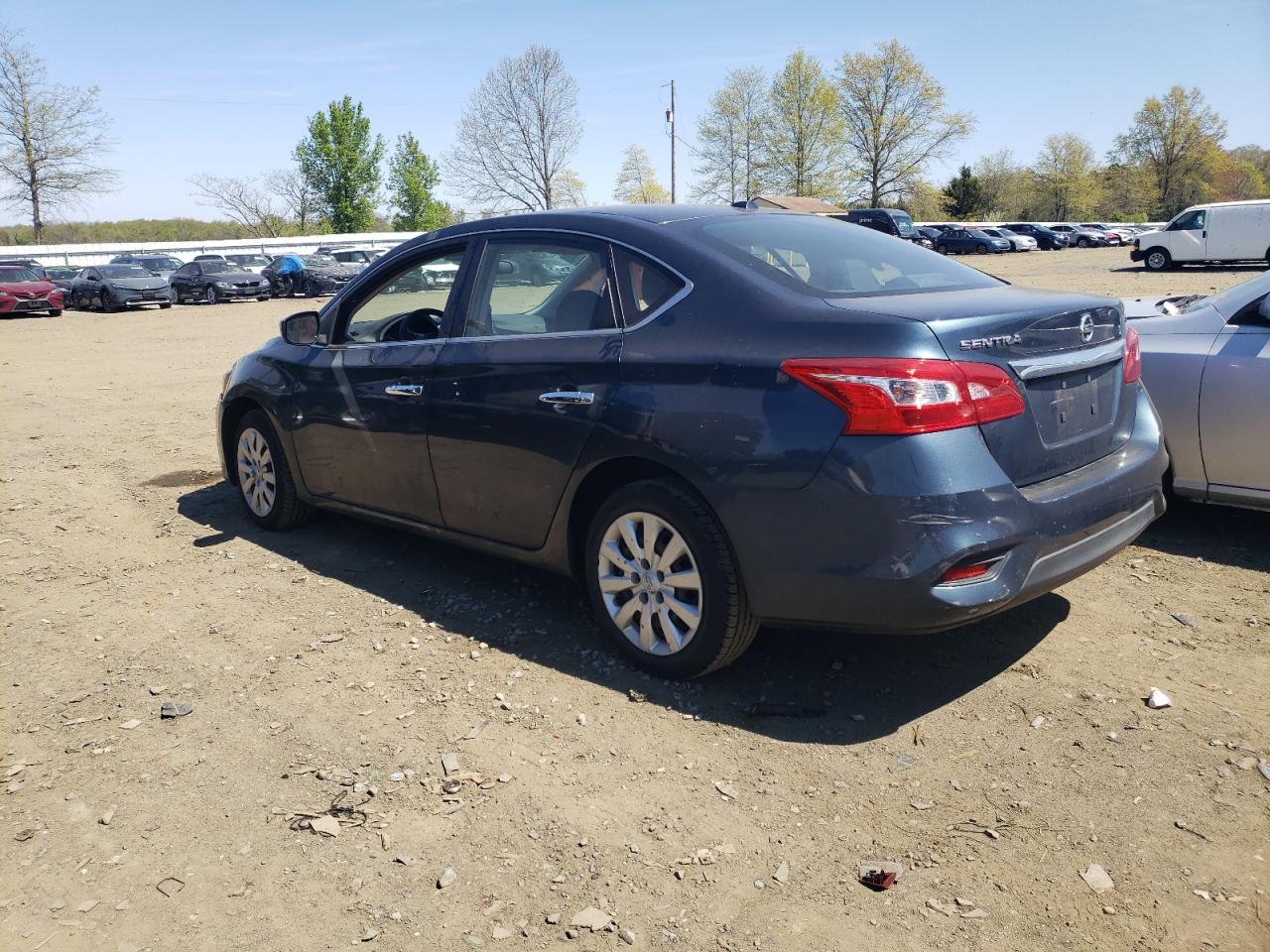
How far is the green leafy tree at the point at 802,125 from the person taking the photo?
73875 millimetres

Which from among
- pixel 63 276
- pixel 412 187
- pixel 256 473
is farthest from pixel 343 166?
pixel 256 473

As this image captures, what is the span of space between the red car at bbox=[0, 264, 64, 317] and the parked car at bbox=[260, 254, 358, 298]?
6851 millimetres

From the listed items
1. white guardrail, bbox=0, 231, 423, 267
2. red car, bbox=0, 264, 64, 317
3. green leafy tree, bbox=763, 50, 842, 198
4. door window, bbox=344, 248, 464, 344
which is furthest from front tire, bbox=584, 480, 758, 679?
green leafy tree, bbox=763, 50, 842, 198

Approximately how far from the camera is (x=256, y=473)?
574 centimetres

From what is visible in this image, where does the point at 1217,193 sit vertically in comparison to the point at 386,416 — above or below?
above

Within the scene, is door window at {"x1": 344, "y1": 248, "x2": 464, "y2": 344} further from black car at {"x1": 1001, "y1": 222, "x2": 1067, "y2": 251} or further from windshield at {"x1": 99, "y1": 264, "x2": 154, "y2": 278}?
black car at {"x1": 1001, "y1": 222, "x2": 1067, "y2": 251}

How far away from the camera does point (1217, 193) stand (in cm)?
8481

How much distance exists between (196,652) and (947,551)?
120 inches

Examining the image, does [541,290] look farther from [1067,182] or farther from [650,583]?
[1067,182]

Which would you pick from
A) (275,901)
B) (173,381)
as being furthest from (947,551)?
(173,381)

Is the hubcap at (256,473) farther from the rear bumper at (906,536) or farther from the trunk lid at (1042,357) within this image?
the trunk lid at (1042,357)

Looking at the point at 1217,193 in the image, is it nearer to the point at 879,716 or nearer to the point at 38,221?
the point at 38,221

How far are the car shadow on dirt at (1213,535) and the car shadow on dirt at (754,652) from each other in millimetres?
1104

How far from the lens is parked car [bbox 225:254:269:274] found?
114 feet
